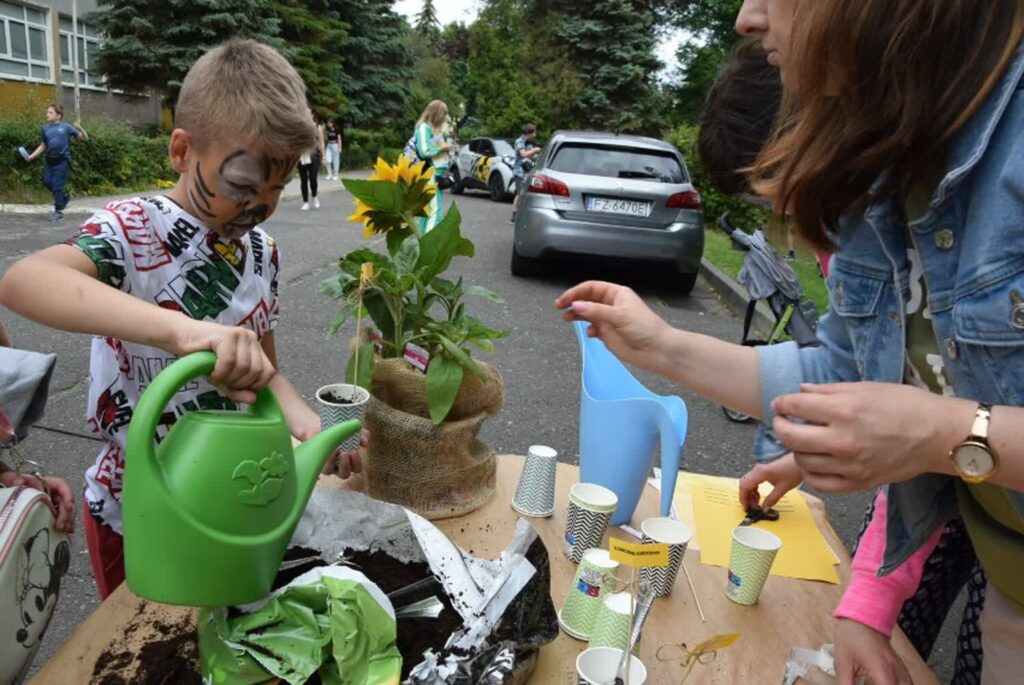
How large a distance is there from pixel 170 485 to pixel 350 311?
65 cm

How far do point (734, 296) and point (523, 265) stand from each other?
1.94m

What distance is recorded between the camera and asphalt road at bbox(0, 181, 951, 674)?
2.88 metres

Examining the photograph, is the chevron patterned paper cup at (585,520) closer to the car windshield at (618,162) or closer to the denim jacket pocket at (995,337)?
the denim jacket pocket at (995,337)

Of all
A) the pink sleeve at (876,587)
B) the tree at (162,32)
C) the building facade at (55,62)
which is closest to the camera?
the pink sleeve at (876,587)

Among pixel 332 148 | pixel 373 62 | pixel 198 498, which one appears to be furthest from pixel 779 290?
pixel 373 62

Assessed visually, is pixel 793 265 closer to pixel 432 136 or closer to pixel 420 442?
pixel 432 136

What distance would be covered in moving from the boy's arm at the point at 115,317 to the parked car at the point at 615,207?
5.24 m

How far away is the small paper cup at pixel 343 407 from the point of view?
113cm

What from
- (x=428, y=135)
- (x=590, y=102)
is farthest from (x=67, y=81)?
(x=428, y=135)

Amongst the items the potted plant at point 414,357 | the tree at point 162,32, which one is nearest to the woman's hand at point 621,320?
the potted plant at point 414,357

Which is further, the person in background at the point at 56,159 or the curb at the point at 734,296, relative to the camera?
the person in background at the point at 56,159

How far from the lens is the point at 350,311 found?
4.39ft

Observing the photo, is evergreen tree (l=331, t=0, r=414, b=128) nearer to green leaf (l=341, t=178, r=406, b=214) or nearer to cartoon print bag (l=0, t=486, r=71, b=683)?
green leaf (l=341, t=178, r=406, b=214)

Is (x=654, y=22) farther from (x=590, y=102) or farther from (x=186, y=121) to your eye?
(x=186, y=121)
